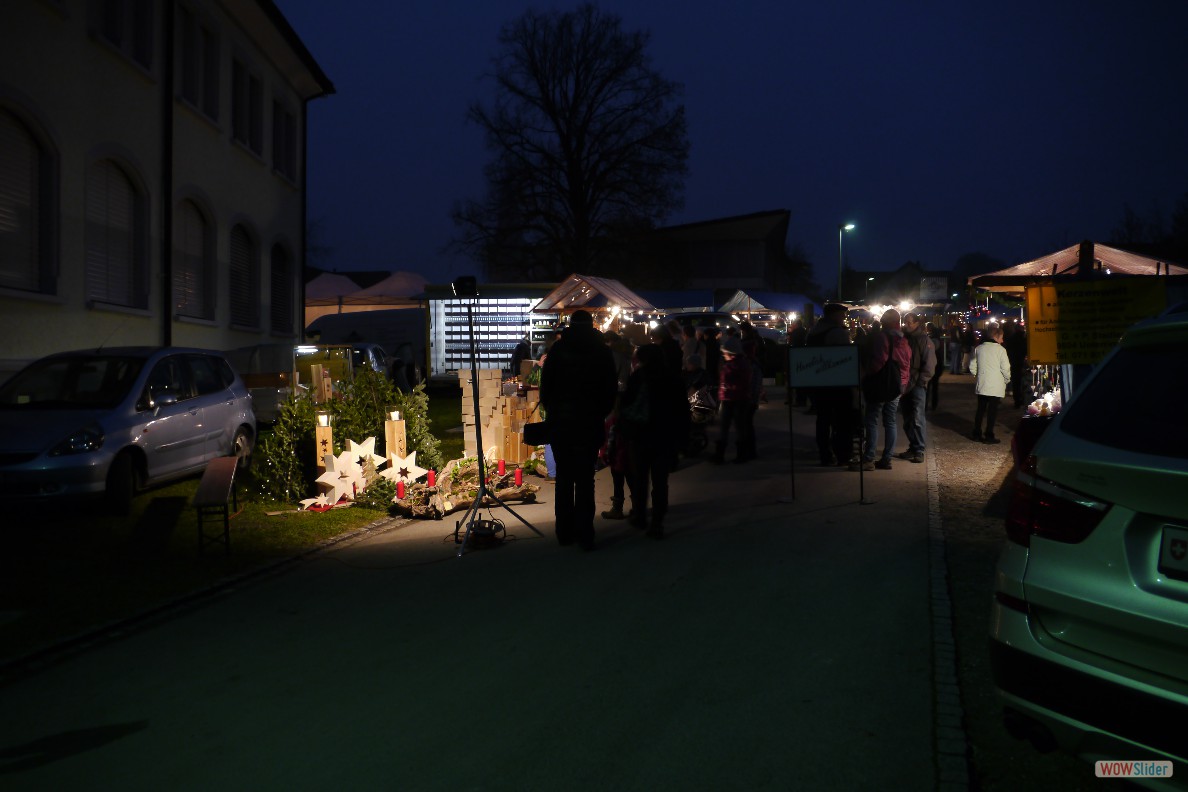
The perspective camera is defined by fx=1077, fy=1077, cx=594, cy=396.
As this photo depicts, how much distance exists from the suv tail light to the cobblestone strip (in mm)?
1049

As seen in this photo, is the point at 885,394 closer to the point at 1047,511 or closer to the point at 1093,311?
the point at 1093,311

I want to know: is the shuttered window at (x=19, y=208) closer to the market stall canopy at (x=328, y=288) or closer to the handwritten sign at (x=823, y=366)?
the handwritten sign at (x=823, y=366)

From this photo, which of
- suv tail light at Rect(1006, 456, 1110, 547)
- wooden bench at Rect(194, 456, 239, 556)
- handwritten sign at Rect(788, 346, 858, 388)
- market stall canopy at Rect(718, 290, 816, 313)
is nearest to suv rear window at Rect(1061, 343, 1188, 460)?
suv tail light at Rect(1006, 456, 1110, 547)

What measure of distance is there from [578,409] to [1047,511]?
5502 millimetres

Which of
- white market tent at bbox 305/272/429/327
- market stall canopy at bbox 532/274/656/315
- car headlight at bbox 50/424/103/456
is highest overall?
white market tent at bbox 305/272/429/327

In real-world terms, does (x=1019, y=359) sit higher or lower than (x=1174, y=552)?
higher

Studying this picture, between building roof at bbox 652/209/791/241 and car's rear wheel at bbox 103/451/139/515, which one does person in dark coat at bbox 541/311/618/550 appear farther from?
building roof at bbox 652/209/791/241

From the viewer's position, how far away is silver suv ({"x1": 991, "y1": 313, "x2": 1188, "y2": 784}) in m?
3.30

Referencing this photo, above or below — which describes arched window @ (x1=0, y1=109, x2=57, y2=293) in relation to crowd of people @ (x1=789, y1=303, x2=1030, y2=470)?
above

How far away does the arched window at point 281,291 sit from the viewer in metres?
27.4

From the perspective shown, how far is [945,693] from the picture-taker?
5254 mm

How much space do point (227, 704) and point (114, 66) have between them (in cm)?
1475

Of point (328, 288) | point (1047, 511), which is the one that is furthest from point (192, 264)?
point (328, 288)

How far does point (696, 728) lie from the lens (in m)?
4.81
